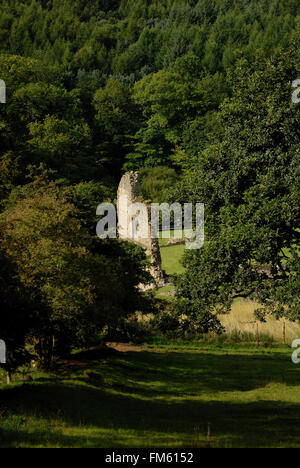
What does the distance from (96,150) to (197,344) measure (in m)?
66.8

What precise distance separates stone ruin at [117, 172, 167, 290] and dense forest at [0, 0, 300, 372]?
3.01 m

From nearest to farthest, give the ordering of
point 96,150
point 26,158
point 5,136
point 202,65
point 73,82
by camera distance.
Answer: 1. point 5,136
2. point 26,158
3. point 96,150
4. point 73,82
5. point 202,65

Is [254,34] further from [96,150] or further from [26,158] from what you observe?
[26,158]

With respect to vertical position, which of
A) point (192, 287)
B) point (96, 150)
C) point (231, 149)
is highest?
point (96, 150)

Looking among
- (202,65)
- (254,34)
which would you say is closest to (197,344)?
(202,65)

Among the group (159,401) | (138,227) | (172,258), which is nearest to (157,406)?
(159,401)

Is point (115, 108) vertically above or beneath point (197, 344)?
above

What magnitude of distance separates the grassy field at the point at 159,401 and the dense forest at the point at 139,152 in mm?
2040

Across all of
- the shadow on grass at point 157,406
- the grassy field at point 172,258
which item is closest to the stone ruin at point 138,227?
the grassy field at point 172,258

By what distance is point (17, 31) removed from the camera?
13762 centimetres

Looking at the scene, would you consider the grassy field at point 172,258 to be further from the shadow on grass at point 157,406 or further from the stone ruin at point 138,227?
the shadow on grass at point 157,406

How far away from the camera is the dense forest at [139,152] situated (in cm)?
1811

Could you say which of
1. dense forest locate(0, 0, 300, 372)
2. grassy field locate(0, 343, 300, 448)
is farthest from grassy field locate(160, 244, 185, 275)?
grassy field locate(0, 343, 300, 448)

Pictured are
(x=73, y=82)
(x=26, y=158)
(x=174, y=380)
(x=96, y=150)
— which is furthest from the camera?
(x=73, y=82)
